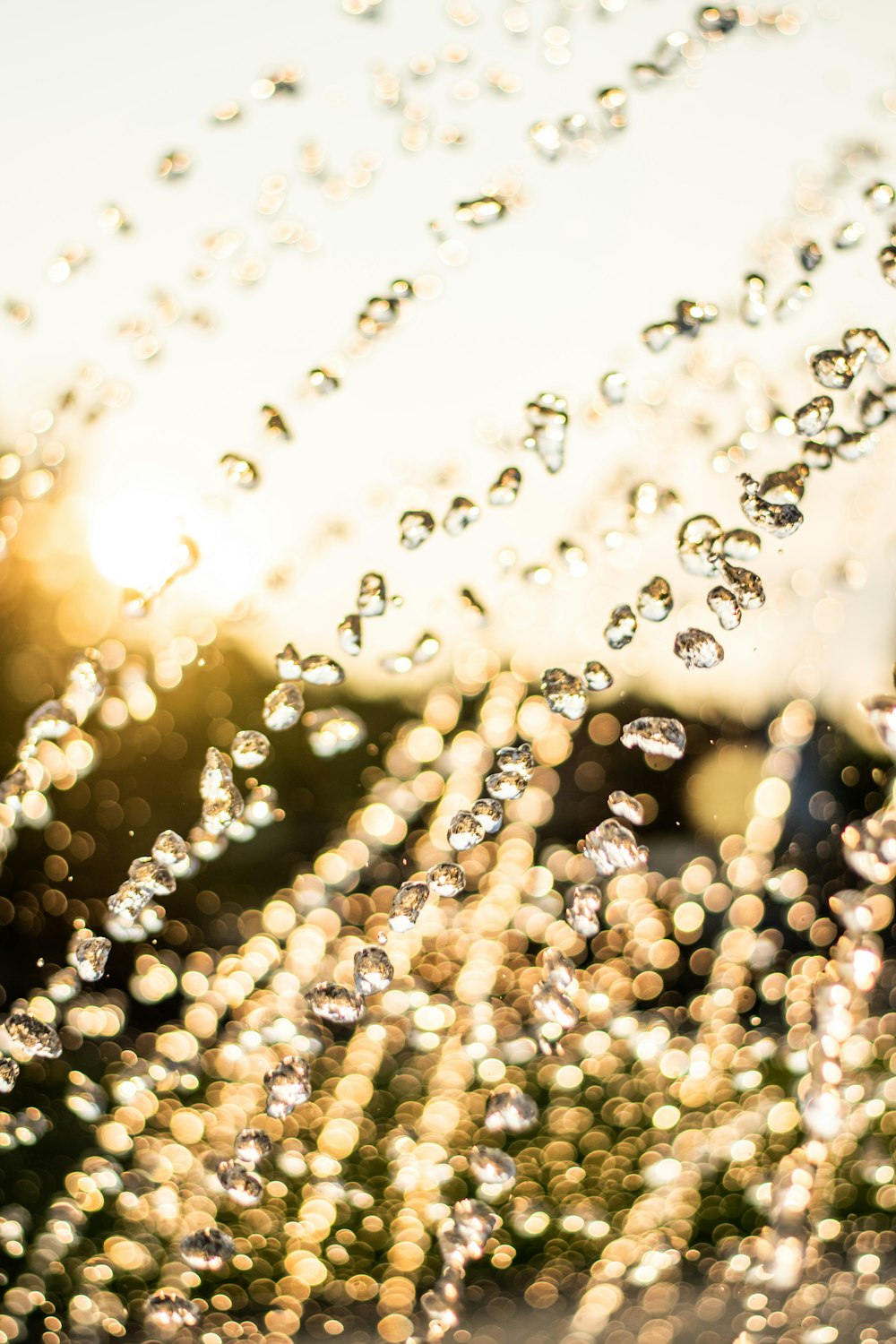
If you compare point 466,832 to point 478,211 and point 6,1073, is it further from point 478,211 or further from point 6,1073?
point 478,211

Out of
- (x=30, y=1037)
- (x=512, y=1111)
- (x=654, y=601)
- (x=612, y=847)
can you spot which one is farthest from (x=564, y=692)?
(x=30, y=1037)

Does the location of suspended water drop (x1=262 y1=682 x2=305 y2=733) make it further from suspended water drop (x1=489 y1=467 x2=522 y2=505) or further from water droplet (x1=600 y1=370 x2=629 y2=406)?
water droplet (x1=600 y1=370 x2=629 y2=406)

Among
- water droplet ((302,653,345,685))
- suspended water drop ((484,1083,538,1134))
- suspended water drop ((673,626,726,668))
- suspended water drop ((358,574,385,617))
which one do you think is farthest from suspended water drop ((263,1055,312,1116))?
suspended water drop ((673,626,726,668))

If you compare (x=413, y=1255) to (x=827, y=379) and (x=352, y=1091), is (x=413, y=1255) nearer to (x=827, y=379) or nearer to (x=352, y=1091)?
(x=352, y=1091)

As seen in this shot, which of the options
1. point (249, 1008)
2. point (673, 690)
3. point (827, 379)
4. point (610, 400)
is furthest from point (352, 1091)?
point (827, 379)

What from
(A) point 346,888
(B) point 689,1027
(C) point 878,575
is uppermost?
(C) point 878,575

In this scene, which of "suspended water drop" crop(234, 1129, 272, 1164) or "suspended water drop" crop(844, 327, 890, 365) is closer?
"suspended water drop" crop(844, 327, 890, 365)
